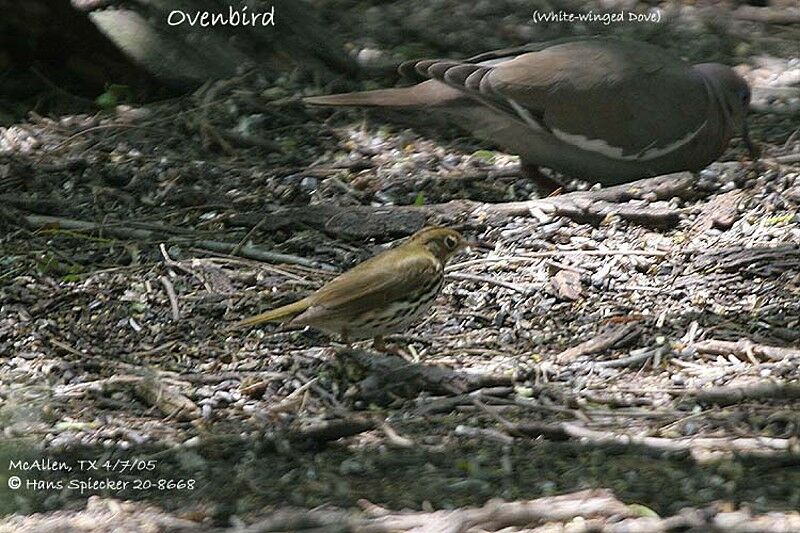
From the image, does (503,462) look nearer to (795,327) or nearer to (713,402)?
(713,402)

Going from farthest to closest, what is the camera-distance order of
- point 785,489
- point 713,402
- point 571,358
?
point 571,358 < point 713,402 < point 785,489

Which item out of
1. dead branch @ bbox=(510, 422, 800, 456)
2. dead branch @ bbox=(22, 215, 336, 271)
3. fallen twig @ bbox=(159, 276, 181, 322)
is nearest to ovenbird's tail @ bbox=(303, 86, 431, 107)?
dead branch @ bbox=(22, 215, 336, 271)

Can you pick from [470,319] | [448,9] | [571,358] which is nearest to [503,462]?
[571,358]

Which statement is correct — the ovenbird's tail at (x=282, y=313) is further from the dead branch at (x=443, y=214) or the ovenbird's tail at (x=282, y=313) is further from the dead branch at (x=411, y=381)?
the dead branch at (x=443, y=214)

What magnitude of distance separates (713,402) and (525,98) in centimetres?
240

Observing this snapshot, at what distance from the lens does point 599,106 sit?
659cm

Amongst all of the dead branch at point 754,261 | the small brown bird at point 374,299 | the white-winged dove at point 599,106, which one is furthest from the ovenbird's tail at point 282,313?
the white-winged dove at point 599,106

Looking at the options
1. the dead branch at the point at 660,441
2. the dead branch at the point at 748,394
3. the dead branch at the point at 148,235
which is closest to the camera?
the dead branch at the point at 660,441

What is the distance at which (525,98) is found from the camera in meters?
6.64

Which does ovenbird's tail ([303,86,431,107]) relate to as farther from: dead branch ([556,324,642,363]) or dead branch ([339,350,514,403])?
dead branch ([339,350,514,403])

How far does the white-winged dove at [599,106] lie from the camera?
6.60 metres

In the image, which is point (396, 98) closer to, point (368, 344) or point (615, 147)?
point (615, 147)

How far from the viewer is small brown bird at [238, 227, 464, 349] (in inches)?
195

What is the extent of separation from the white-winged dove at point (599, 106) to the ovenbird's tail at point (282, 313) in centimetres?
202
